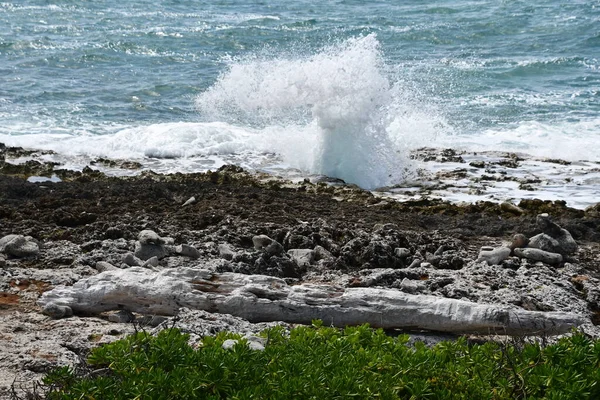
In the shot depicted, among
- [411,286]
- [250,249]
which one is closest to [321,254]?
[250,249]

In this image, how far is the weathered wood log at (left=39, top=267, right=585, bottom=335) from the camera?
597cm

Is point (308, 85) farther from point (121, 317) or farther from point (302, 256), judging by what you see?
point (121, 317)

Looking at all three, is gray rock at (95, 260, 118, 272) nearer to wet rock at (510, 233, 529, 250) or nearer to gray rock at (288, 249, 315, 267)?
gray rock at (288, 249, 315, 267)

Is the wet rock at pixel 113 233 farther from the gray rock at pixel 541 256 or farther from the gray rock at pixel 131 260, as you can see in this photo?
the gray rock at pixel 541 256

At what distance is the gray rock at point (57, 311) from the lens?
6.12 meters

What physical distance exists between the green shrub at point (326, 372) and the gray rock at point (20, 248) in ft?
11.1

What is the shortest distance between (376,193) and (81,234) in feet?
17.1

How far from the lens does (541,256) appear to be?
25.3 feet

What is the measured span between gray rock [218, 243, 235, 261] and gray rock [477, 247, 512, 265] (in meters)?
2.23

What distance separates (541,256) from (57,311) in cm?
428

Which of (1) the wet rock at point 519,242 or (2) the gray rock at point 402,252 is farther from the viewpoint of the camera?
(1) the wet rock at point 519,242

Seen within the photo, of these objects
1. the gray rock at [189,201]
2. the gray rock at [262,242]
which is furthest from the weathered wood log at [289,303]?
the gray rock at [189,201]

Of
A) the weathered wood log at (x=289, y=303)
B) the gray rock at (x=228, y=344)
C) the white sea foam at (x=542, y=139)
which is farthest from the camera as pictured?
the white sea foam at (x=542, y=139)

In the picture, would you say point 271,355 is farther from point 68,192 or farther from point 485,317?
point 68,192
